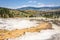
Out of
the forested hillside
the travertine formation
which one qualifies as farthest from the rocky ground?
the forested hillside

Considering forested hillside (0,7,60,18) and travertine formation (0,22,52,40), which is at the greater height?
forested hillside (0,7,60,18)

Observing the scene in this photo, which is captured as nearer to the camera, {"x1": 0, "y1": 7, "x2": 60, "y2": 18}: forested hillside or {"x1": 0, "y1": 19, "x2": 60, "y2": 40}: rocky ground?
{"x1": 0, "y1": 19, "x2": 60, "y2": 40}: rocky ground

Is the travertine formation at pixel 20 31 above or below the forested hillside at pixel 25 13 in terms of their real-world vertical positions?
below

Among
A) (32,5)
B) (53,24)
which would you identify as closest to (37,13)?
(32,5)

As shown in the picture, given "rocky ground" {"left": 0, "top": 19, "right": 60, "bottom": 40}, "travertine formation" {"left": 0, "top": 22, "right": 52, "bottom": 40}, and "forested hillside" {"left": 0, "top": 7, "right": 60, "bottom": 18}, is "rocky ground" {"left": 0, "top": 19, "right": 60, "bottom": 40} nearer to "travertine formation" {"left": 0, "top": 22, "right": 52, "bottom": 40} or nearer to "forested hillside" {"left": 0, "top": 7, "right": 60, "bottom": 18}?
"travertine formation" {"left": 0, "top": 22, "right": 52, "bottom": 40}

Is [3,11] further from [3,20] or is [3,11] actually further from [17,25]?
[17,25]

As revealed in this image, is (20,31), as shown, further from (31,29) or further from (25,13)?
(25,13)

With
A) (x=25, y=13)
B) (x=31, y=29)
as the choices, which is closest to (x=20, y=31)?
(x=31, y=29)

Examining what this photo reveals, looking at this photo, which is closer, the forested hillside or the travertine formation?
the travertine formation

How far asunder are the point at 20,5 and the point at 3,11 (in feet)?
1.65

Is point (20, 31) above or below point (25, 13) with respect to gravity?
below

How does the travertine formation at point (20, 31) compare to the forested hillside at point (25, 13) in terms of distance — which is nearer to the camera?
the travertine formation at point (20, 31)

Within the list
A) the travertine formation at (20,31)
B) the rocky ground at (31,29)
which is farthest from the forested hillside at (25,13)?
the travertine formation at (20,31)

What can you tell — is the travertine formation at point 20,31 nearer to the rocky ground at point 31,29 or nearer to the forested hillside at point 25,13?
the rocky ground at point 31,29
